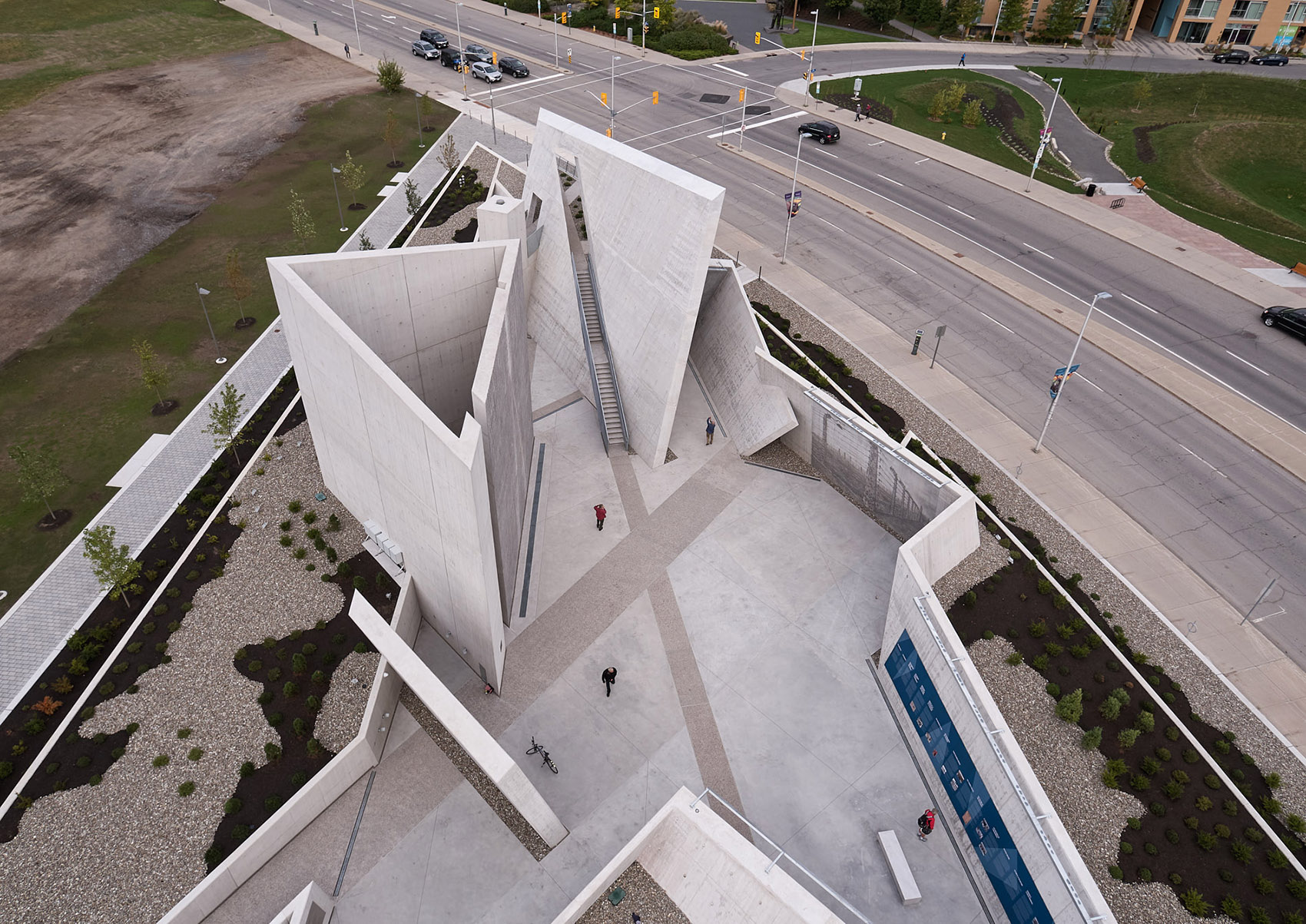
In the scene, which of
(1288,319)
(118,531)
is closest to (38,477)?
(118,531)

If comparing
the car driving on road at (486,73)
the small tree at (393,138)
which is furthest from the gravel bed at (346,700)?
the car driving on road at (486,73)

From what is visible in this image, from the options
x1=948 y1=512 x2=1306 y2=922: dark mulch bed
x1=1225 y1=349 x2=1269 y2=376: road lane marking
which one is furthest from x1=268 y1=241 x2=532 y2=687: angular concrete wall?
x1=1225 y1=349 x2=1269 y2=376: road lane marking

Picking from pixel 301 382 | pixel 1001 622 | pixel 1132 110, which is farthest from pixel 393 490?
pixel 1132 110

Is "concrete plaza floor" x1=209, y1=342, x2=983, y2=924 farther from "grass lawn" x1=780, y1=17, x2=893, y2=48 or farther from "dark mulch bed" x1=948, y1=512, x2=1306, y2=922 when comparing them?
"grass lawn" x1=780, y1=17, x2=893, y2=48

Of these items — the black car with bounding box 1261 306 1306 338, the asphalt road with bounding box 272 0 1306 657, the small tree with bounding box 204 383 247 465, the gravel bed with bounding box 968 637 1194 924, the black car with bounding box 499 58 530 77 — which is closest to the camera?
the gravel bed with bounding box 968 637 1194 924

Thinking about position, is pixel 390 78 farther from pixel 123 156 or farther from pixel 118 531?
pixel 118 531
